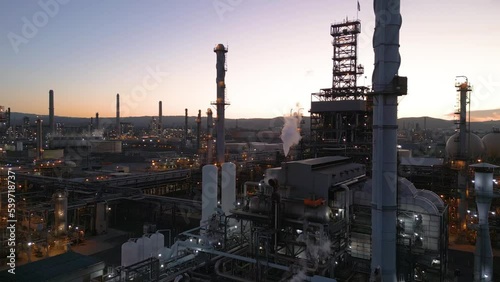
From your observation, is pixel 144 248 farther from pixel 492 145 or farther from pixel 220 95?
pixel 492 145

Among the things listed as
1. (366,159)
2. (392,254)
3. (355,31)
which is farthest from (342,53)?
(392,254)

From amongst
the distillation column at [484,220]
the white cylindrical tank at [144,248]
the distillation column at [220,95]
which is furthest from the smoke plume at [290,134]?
the white cylindrical tank at [144,248]

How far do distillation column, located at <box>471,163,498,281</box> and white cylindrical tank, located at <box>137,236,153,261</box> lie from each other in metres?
18.8

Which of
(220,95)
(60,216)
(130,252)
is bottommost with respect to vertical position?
(60,216)

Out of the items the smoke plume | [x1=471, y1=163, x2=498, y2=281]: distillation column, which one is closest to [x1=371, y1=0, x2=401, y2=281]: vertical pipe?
[x1=471, y1=163, x2=498, y2=281]: distillation column

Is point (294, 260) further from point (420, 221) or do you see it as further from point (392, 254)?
point (420, 221)

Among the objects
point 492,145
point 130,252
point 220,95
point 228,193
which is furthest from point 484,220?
point 492,145

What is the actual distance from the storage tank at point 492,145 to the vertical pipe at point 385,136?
40586 millimetres

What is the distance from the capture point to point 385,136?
14125 mm

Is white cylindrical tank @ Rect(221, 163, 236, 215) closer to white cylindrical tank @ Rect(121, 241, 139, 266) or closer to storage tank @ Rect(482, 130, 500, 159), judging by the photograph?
white cylindrical tank @ Rect(121, 241, 139, 266)

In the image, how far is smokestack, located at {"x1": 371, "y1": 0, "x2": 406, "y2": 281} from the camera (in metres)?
13.7

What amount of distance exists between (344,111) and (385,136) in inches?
830

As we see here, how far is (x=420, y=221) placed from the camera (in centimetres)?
1658

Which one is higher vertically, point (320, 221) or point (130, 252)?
point (320, 221)
